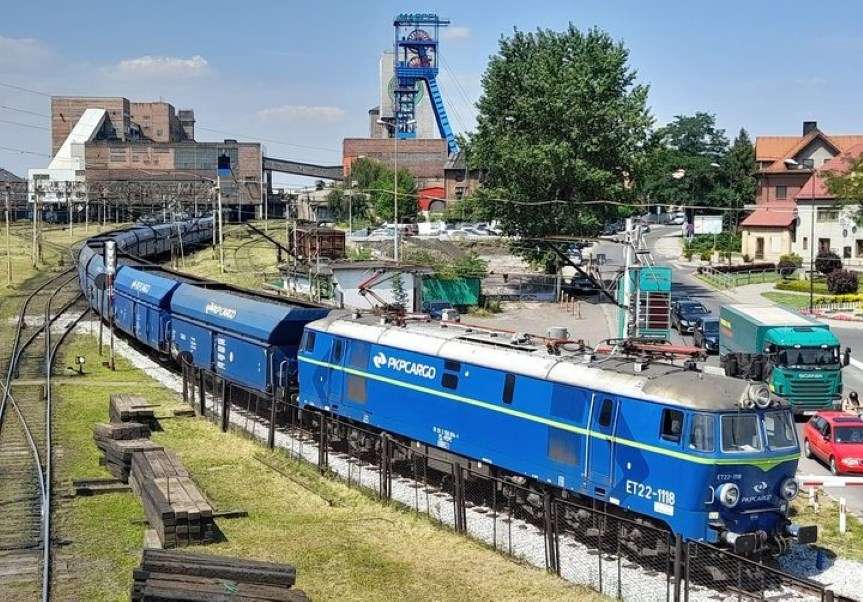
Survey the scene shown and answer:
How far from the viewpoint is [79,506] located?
2109cm

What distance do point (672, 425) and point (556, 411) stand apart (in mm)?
2924

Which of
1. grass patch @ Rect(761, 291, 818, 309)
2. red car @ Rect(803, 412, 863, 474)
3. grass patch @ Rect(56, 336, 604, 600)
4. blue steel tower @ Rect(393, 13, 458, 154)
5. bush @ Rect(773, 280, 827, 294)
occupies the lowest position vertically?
grass patch @ Rect(56, 336, 604, 600)

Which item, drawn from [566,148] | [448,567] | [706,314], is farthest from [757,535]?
[566,148]

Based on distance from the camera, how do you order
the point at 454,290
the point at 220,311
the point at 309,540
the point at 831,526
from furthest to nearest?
1. the point at 454,290
2. the point at 220,311
3. the point at 831,526
4. the point at 309,540

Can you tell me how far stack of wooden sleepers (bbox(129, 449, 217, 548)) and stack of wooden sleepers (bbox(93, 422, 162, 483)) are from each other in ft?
Result: 2.88

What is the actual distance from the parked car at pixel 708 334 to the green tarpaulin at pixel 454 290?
50.0ft

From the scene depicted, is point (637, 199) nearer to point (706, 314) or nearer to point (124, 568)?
point (706, 314)

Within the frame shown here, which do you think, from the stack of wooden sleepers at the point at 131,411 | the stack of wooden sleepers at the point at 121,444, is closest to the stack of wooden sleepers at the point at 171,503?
the stack of wooden sleepers at the point at 121,444

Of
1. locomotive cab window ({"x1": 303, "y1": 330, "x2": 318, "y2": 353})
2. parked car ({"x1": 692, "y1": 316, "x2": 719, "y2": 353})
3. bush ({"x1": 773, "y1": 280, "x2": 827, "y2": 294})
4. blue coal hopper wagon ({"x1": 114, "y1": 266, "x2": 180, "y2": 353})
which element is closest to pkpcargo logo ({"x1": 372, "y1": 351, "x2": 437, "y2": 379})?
locomotive cab window ({"x1": 303, "y1": 330, "x2": 318, "y2": 353})

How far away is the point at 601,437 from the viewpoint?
18.6 metres

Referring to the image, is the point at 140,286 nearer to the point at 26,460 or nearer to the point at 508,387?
the point at 26,460

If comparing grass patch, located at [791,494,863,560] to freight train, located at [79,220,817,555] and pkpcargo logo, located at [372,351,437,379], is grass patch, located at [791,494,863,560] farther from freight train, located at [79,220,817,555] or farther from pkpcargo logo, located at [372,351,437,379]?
pkpcargo logo, located at [372,351,437,379]

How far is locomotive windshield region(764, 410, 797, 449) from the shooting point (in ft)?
57.4

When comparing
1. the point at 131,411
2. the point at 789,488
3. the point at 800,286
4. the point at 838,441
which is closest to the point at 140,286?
the point at 131,411
